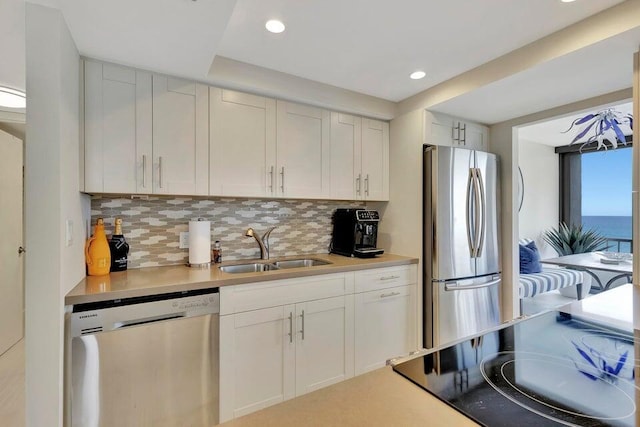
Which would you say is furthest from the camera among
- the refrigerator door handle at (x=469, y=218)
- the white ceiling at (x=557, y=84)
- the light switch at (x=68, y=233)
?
the refrigerator door handle at (x=469, y=218)

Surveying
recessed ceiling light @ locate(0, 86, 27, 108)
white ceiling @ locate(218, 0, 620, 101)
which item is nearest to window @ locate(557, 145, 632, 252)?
white ceiling @ locate(218, 0, 620, 101)

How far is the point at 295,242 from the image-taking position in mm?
2775

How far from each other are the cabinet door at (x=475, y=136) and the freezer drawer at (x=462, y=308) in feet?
3.95

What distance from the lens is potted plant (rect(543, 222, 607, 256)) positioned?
4.70 metres

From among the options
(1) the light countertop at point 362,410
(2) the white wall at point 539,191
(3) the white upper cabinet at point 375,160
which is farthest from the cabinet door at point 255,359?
(2) the white wall at point 539,191

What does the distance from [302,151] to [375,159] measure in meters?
0.76

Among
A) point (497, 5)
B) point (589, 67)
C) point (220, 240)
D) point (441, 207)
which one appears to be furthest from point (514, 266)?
point (220, 240)

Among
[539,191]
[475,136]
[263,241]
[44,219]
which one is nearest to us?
[44,219]

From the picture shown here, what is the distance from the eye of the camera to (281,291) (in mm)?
1991

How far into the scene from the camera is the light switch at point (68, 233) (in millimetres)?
1427

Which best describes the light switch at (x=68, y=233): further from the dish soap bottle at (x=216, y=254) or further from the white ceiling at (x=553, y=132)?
the white ceiling at (x=553, y=132)

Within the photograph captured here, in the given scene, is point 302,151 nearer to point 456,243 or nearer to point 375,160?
point 375,160

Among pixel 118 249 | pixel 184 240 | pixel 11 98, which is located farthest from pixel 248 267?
pixel 11 98

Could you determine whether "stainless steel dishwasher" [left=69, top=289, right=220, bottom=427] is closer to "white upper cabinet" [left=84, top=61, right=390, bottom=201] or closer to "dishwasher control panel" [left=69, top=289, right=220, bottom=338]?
"dishwasher control panel" [left=69, top=289, right=220, bottom=338]
